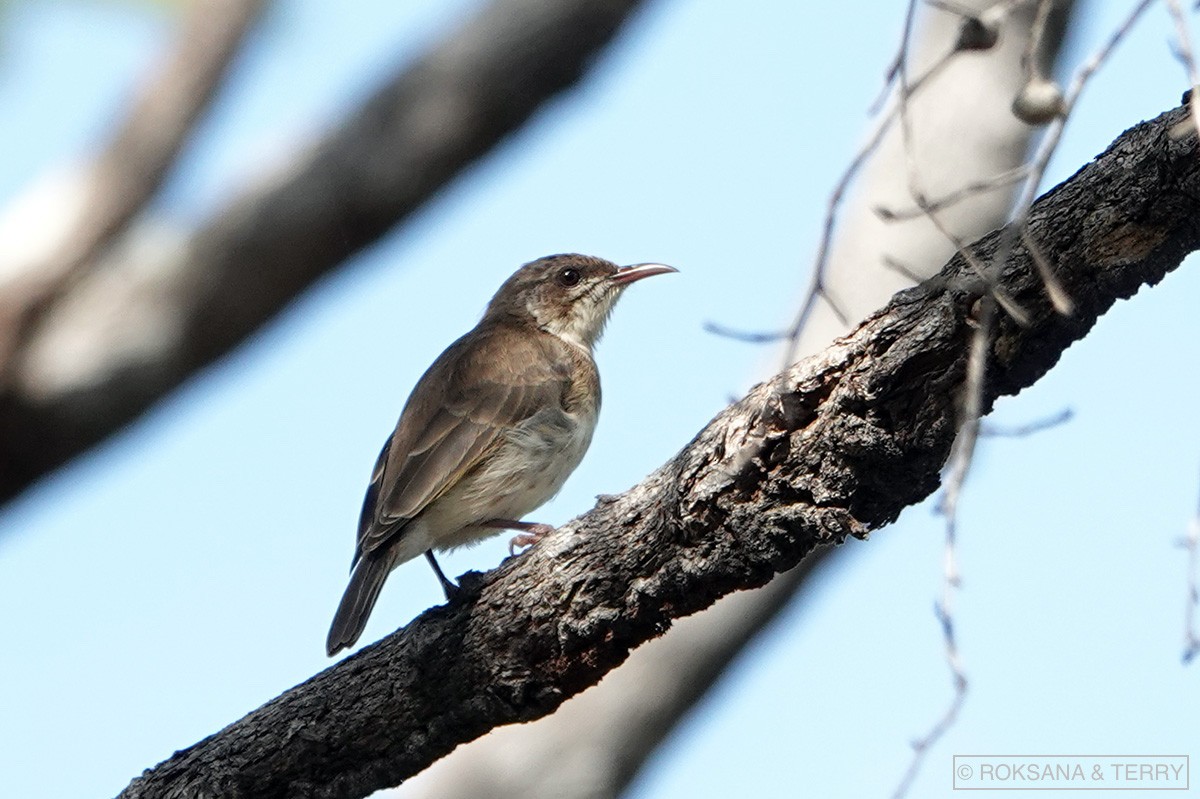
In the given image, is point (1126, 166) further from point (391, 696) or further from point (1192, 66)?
point (391, 696)

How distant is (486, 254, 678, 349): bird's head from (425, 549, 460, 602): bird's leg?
7.47ft

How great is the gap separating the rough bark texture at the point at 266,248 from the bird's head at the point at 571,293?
1700 mm

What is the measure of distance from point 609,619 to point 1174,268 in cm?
208

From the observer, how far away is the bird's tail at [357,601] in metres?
6.20

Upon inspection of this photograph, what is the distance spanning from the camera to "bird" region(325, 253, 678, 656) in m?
6.70

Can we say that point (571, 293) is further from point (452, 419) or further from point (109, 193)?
point (109, 193)

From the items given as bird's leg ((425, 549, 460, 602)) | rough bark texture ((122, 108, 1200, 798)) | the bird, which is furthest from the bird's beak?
rough bark texture ((122, 108, 1200, 798))

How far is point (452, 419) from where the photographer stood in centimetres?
730

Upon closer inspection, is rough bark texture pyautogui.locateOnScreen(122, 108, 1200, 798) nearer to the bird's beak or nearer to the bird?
the bird

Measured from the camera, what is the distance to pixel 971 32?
3.17 metres

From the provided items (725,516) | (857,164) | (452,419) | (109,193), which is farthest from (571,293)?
(857,164)

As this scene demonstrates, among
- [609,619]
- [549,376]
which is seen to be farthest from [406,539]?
[609,619]

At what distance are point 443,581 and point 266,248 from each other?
2036mm

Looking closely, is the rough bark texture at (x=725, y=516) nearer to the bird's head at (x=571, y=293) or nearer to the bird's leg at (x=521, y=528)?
the bird's leg at (x=521, y=528)
